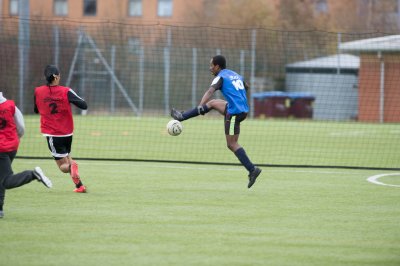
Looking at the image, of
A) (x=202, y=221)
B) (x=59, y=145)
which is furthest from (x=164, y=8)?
(x=202, y=221)

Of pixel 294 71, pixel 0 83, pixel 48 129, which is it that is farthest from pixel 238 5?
pixel 48 129

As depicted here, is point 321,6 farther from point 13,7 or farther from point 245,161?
point 245,161

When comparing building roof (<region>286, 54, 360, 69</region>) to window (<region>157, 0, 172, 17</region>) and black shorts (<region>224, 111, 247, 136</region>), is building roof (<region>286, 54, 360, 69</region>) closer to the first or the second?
window (<region>157, 0, 172, 17</region>)

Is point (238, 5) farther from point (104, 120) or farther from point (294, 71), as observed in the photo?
point (104, 120)

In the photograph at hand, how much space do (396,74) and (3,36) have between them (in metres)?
15.7

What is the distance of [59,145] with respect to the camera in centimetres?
1326

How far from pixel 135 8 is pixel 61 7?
5.02m

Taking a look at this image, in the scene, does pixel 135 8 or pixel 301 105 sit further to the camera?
pixel 135 8

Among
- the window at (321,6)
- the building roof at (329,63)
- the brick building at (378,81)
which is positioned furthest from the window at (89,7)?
the brick building at (378,81)

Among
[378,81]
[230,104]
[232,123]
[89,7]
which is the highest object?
[89,7]

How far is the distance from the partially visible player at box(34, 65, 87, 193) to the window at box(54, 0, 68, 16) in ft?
151

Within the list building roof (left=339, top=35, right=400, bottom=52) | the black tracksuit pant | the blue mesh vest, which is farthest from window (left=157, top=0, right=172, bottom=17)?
the black tracksuit pant

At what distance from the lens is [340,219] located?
11.0 metres

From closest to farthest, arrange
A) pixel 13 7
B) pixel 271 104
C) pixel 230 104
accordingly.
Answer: pixel 230 104
pixel 271 104
pixel 13 7
